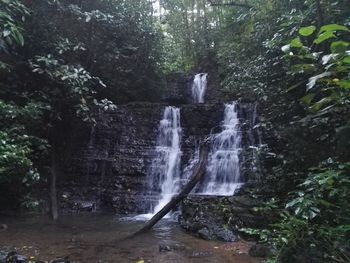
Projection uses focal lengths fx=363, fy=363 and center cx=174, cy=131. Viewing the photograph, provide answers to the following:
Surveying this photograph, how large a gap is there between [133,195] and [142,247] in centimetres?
439

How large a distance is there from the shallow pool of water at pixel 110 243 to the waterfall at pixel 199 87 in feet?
27.6

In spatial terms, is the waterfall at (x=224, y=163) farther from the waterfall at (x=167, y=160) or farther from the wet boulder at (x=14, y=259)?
the wet boulder at (x=14, y=259)

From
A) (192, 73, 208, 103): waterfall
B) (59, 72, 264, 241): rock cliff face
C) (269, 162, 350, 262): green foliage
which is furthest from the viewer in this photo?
(192, 73, 208, 103): waterfall

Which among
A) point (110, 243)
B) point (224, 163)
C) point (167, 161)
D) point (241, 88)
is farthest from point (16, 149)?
point (224, 163)

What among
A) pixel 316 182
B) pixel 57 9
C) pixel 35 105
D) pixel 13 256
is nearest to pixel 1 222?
pixel 35 105

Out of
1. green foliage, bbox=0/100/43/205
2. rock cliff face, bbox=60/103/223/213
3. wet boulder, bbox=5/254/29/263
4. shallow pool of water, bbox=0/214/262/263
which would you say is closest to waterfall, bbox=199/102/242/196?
rock cliff face, bbox=60/103/223/213

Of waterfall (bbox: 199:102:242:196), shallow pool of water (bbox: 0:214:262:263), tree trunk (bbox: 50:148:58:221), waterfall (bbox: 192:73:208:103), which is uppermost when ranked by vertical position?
waterfall (bbox: 192:73:208:103)

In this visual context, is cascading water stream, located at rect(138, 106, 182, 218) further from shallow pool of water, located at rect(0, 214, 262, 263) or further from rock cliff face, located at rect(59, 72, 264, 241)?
shallow pool of water, located at rect(0, 214, 262, 263)

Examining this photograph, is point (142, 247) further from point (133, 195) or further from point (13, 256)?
point (133, 195)

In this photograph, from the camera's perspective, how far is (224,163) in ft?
33.1

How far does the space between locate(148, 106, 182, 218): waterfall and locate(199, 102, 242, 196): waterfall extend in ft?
3.21

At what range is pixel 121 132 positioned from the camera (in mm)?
11680

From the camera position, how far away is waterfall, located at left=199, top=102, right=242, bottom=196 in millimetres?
9547

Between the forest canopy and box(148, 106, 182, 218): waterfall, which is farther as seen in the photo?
box(148, 106, 182, 218): waterfall
